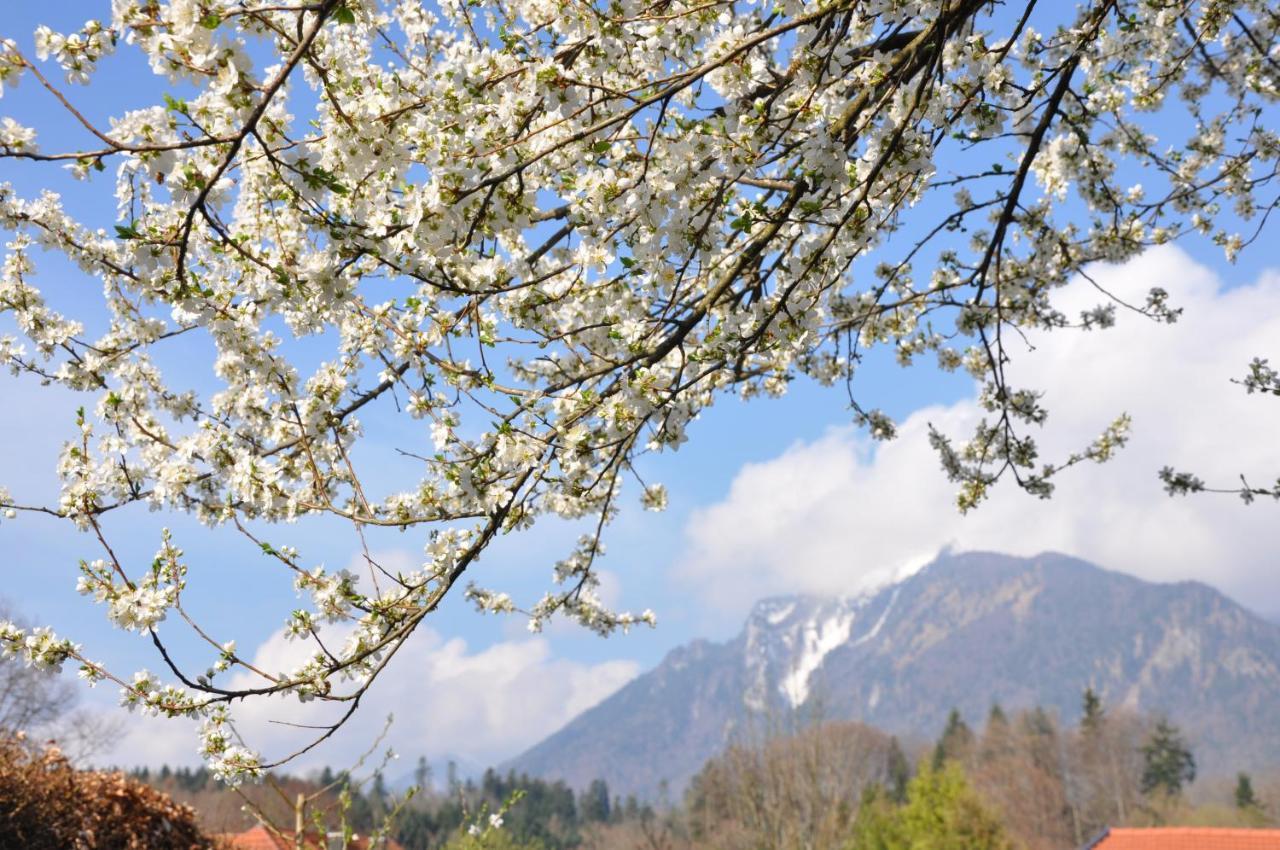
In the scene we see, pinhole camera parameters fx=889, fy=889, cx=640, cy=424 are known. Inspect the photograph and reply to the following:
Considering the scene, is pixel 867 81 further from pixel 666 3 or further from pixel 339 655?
pixel 339 655

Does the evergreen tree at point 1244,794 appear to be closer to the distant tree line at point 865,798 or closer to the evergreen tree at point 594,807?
the distant tree line at point 865,798

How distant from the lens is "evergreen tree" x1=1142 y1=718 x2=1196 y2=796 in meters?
66.2

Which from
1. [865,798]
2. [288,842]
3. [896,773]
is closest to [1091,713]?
[896,773]

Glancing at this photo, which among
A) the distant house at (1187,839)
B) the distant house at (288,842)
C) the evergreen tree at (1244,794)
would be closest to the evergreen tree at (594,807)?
the evergreen tree at (1244,794)

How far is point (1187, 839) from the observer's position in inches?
688

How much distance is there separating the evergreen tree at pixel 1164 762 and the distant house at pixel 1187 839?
185ft

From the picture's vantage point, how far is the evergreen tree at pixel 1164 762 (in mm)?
66225

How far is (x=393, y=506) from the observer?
3.54 m

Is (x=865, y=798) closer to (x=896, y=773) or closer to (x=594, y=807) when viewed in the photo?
(x=896, y=773)

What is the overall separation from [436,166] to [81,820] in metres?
6.54

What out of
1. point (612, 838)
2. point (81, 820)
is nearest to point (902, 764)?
point (612, 838)

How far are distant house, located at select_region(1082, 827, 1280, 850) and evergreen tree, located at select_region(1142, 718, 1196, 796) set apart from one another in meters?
56.5

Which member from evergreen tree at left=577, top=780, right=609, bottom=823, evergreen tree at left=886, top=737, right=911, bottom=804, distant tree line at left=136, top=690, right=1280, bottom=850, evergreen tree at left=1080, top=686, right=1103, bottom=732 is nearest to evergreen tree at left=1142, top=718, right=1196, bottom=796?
distant tree line at left=136, top=690, right=1280, bottom=850

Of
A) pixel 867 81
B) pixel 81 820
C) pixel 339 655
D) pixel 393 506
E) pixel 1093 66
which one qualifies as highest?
pixel 1093 66
